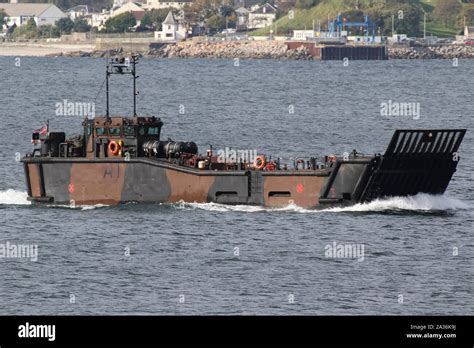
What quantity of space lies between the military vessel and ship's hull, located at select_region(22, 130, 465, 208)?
40 millimetres

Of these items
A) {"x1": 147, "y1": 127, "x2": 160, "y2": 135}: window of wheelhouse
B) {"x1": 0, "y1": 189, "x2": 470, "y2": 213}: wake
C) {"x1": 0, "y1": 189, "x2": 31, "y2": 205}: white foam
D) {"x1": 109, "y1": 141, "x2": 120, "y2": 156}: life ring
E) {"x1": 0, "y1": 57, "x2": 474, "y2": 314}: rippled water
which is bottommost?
{"x1": 0, "y1": 189, "x2": 31, "y2": 205}: white foam

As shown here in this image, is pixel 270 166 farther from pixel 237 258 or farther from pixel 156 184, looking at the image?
pixel 237 258

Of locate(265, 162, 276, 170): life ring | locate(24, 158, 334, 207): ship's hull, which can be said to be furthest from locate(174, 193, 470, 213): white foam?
locate(265, 162, 276, 170): life ring

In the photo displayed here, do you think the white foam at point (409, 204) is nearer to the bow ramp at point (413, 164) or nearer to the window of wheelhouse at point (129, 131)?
the bow ramp at point (413, 164)

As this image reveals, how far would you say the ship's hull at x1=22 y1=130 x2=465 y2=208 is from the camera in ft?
206

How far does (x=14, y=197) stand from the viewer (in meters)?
70.8

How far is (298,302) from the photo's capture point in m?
47.6

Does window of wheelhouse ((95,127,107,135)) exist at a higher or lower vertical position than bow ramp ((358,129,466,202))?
higher

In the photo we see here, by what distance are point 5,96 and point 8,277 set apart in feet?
365

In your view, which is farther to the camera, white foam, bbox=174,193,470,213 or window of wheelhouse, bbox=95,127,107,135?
window of wheelhouse, bbox=95,127,107,135

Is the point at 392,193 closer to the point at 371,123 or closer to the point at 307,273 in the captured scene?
the point at 307,273

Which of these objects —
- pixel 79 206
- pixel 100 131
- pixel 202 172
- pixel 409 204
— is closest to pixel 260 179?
pixel 202 172

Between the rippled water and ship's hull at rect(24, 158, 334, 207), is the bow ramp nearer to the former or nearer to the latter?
the rippled water

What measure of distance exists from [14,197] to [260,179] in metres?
12.8
